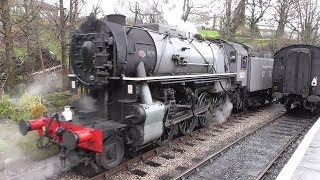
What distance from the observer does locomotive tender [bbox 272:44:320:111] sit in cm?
1316

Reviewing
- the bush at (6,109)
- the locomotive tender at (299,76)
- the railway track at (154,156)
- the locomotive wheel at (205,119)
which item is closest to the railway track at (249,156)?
the railway track at (154,156)

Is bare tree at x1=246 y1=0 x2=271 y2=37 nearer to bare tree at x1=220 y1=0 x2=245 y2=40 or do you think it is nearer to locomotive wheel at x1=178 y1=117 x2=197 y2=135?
bare tree at x1=220 y1=0 x2=245 y2=40

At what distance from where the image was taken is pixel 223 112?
1204 cm

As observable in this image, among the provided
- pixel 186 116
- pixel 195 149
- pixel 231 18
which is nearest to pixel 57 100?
pixel 186 116

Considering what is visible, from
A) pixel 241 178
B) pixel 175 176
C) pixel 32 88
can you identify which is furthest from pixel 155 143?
pixel 32 88

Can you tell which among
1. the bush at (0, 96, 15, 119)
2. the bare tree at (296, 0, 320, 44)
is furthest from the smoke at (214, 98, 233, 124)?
the bare tree at (296, 0, 320, 44)

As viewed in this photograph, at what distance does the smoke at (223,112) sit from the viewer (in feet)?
38.1

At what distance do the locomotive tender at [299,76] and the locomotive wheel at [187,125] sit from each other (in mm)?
5620

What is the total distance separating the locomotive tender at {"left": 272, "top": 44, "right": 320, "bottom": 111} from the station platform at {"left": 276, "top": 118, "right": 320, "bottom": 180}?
7.87m

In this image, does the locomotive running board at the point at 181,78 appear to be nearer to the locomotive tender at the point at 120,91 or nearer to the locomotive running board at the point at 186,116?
the locomotive tender at the point at 120,91

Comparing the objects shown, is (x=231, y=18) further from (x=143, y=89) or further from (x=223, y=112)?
(x=143, y=89)

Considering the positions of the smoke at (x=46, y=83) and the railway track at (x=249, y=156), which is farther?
the smoke at (x=46, y=83)

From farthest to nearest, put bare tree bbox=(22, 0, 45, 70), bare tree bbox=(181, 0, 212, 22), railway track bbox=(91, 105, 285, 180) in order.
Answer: bare tree bbox=(181, 0, 212, 22) → bare tree bbox=(22, 0, 45, 70) → railway track bbox=(91, 105, 285, 180)

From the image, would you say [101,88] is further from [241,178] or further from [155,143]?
[241,178]
